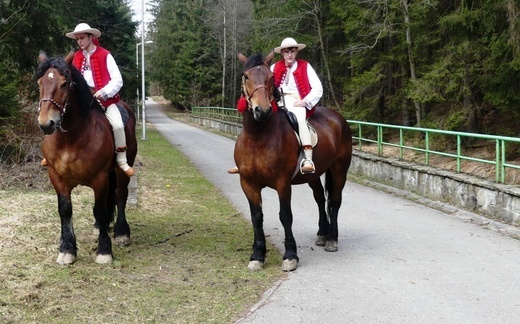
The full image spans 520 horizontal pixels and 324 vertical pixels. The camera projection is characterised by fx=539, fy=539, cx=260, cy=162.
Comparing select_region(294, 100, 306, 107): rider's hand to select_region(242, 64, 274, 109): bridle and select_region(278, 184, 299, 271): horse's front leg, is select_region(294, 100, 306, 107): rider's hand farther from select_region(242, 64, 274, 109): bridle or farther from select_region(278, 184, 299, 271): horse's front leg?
select_region(278, 184, 299, 271): horse's front leg

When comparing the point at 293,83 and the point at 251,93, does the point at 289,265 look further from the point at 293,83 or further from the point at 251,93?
the point at 293,83

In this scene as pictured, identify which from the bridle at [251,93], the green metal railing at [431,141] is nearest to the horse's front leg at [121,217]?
the bridle at [251,93]

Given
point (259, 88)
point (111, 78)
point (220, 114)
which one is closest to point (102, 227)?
point (111, 78)

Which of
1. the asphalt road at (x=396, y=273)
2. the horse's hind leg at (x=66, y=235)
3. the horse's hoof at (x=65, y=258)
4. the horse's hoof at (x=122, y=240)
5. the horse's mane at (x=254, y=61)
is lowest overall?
the asphalt road at (x=396, y=273)

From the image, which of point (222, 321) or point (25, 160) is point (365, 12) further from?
point (222, 321)

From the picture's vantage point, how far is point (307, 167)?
617 cm

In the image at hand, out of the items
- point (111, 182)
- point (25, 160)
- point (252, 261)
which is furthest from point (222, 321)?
point (25, 160)

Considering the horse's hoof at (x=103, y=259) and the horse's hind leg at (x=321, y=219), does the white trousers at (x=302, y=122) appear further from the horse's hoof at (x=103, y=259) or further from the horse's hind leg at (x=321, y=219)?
the horse's hoof at (x=103, y=259)

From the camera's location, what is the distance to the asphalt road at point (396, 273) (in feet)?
15.7

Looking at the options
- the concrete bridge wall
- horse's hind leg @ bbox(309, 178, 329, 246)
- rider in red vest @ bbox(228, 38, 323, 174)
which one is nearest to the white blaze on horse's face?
rider in red vest @ bbox(228, 38, 323, 174)

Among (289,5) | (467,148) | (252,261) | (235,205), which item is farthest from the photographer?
(289,5)

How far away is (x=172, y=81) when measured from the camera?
203 ft

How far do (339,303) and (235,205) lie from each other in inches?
213

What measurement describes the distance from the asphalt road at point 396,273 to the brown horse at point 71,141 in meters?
2.30
